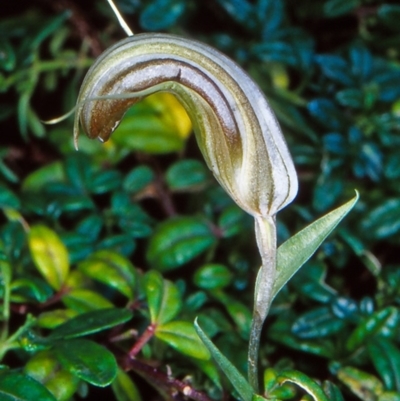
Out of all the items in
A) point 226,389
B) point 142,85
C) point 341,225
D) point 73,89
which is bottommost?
point 341,225

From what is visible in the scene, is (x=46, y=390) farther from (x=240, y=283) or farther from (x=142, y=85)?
(x=240, y=283)

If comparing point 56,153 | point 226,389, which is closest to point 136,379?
point 226,389

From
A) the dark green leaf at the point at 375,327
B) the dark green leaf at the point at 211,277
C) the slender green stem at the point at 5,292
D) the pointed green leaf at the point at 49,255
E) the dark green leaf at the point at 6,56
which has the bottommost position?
the dark green leaf at the point at 375,327

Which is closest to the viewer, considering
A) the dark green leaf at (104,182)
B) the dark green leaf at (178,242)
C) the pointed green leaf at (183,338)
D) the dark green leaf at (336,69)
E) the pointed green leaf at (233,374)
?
the pointed green leaf at (233,374)

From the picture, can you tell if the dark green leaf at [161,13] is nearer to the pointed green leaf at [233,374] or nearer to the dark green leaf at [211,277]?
the dark green leaf at [211,277]

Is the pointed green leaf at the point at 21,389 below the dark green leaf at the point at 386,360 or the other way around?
the other way around

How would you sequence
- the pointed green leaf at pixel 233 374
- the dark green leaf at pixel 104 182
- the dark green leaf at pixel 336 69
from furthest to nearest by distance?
the dark green leaf at pixel 336 69 < the dark green leaf at pixel 104 182 < the pointed green leaf at pixel 233 374

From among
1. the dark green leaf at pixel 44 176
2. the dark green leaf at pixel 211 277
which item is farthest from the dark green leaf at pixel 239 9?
the dark green leaf at pixel 211 277
